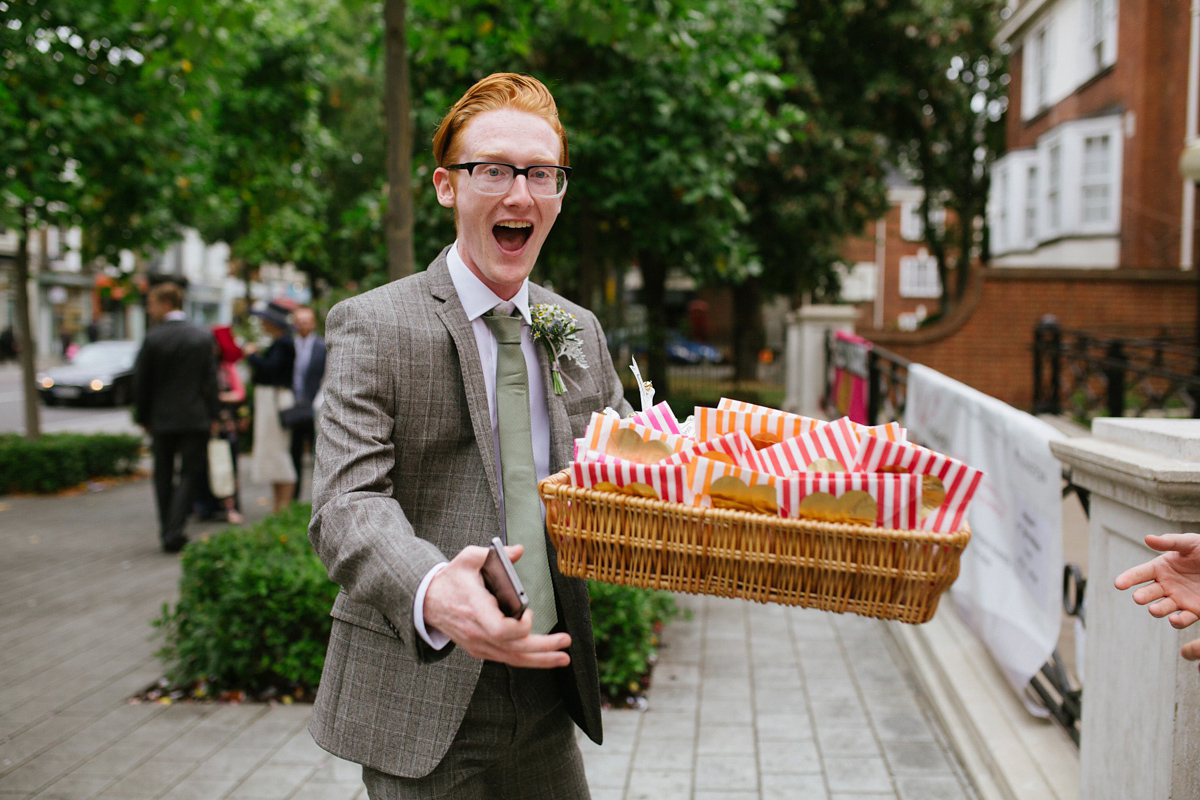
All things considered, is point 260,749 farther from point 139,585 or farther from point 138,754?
point 139,585

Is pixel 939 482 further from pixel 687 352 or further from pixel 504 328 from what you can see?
pixel 687 352

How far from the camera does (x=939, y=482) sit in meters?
1.49

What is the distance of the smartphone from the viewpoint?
1.37 m

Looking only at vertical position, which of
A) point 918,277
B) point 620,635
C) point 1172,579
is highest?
point 918,277

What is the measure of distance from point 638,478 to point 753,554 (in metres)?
0.23

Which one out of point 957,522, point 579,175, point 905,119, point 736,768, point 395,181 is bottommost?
point 736,768

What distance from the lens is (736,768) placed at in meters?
3.95

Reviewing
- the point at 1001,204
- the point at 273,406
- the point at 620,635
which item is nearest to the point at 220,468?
the point at 273,406

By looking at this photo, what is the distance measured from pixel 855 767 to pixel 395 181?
3616mm

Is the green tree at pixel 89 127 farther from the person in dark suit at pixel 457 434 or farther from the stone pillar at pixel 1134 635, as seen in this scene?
the stone pillar at pixel 1134 635

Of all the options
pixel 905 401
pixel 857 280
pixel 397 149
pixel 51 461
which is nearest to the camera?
pixel 397 149

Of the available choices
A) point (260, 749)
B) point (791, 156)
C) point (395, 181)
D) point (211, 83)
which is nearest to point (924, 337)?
point (791, 156)

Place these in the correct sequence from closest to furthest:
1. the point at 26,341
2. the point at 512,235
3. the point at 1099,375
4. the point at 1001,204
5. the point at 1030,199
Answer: the point at 512,235
the point at 26,341
the point at 1099,375
the point at 1030,199
the point at 1001,204

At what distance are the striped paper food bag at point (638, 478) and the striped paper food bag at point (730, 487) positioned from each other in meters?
0.02
